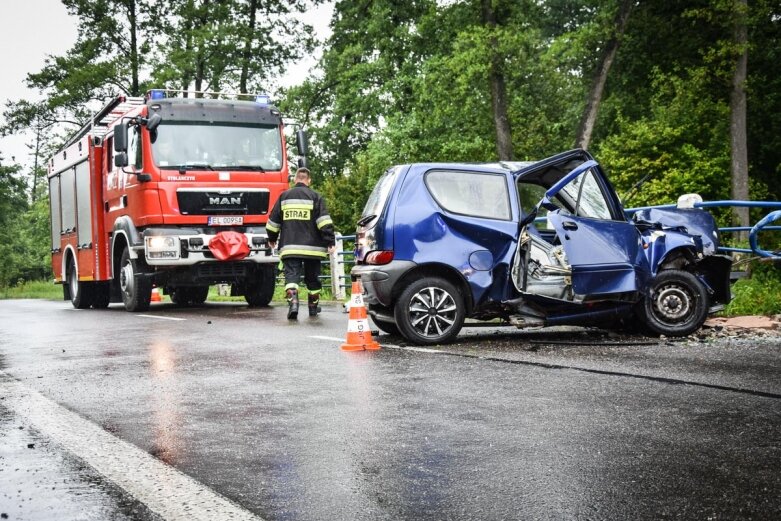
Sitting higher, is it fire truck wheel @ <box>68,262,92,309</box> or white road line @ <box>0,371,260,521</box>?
fire truck wheel @ <box>68,262,92,309</box>

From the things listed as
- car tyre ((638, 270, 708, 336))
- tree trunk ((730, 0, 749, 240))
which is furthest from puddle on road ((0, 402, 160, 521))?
tree trunk ((730, 0, 749, 240))

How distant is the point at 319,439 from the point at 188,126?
1163cm

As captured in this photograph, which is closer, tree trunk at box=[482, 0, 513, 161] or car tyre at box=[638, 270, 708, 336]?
car tyre at box=[638, 270, 708, 336]

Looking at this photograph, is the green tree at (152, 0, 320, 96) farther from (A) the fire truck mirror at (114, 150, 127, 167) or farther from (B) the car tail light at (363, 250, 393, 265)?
(B) the car tail light at (363, 250, 393, 265)

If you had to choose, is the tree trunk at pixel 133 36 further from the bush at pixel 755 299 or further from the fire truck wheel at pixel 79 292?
the bush at pixel 755 299

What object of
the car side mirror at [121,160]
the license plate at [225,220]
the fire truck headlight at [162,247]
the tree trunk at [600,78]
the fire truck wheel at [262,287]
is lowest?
the fire truck wheel at [262,287]

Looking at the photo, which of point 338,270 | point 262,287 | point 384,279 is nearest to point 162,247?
point 262,287

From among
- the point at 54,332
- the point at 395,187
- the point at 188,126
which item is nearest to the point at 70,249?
the point at 188,126

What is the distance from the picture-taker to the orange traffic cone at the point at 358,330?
28.9 feet

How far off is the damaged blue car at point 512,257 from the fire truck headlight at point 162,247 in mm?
6374

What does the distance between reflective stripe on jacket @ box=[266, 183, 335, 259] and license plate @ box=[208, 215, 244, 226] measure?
111 inches

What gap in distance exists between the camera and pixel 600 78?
2606 centimetres

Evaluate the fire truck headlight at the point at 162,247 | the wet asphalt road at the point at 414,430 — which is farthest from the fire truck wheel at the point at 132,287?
the wet asphalt road at the point at 414,430

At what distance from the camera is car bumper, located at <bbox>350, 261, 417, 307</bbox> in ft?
29.8
